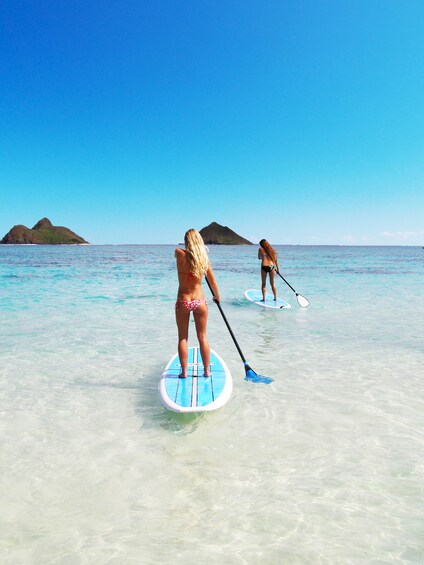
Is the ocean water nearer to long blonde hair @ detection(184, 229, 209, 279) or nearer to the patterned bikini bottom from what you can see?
the patterned bikini bottom

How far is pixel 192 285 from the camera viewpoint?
19.1 feet

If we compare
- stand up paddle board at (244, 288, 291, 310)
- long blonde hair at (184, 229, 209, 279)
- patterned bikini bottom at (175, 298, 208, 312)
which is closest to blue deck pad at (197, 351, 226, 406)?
patterned bikini bottom at (175, 298, 208, 312)

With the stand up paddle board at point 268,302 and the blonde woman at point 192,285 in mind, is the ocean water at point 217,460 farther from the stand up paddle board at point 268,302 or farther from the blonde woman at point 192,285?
the stand up paddle board at point 268,302

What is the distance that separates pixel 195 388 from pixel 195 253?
6.87ft

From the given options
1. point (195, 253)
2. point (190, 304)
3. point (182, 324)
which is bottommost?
point (182, 324)

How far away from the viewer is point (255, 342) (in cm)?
1018

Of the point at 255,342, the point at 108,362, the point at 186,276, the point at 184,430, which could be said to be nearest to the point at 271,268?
the point at 255,342

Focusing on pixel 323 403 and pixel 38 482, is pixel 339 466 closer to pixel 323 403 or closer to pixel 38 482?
pixel 323 403

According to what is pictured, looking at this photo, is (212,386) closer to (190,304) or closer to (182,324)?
(182,324)

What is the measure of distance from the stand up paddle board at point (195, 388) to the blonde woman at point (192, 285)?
0.24m

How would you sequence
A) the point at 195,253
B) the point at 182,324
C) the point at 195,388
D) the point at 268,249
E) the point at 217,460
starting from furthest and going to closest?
the point at 268,249 → the point at 182,324 → the point at 195,388 → the point at 195,253 → the point at 217,460

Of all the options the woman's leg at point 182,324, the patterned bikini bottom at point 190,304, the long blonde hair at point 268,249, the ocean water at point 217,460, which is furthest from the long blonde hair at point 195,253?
the long blonde hair at point 268,249

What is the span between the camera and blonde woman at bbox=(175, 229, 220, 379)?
5.65m

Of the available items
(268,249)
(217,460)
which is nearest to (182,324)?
(217,460)
